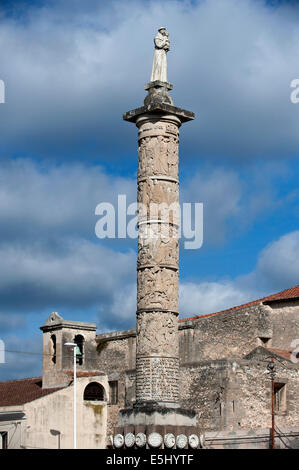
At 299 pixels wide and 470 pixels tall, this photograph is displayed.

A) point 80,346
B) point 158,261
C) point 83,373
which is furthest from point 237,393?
point 80,346

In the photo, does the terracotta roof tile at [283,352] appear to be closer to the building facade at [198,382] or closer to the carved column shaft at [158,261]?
the building facade at [198,382]

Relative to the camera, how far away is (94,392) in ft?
98.1

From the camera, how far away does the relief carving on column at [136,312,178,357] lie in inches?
705

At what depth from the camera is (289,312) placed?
2742 cm

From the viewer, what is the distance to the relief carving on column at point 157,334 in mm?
17906

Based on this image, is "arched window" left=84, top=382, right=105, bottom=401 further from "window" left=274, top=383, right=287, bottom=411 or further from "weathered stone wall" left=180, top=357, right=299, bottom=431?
"window" left=274, top=383, right=287, bottom=411

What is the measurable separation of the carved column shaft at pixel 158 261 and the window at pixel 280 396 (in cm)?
798

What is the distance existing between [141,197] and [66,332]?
523 inches

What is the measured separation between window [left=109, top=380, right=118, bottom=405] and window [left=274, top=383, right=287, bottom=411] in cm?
634

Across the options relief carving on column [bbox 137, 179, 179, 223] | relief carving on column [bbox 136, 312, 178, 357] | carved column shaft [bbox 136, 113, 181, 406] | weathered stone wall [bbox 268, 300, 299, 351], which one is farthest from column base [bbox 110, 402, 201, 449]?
weathered stone wall [bbox 268, 300, 299, 351]

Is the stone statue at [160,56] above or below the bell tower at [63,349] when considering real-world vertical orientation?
above

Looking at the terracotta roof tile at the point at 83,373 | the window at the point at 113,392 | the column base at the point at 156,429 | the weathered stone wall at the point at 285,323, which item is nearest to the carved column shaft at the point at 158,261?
the column base at the point at 156,429

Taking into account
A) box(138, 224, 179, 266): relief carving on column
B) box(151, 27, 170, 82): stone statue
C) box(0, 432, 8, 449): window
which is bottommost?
box(0, 432, 8, 449): window

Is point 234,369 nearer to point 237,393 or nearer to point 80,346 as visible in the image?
point 237,393
